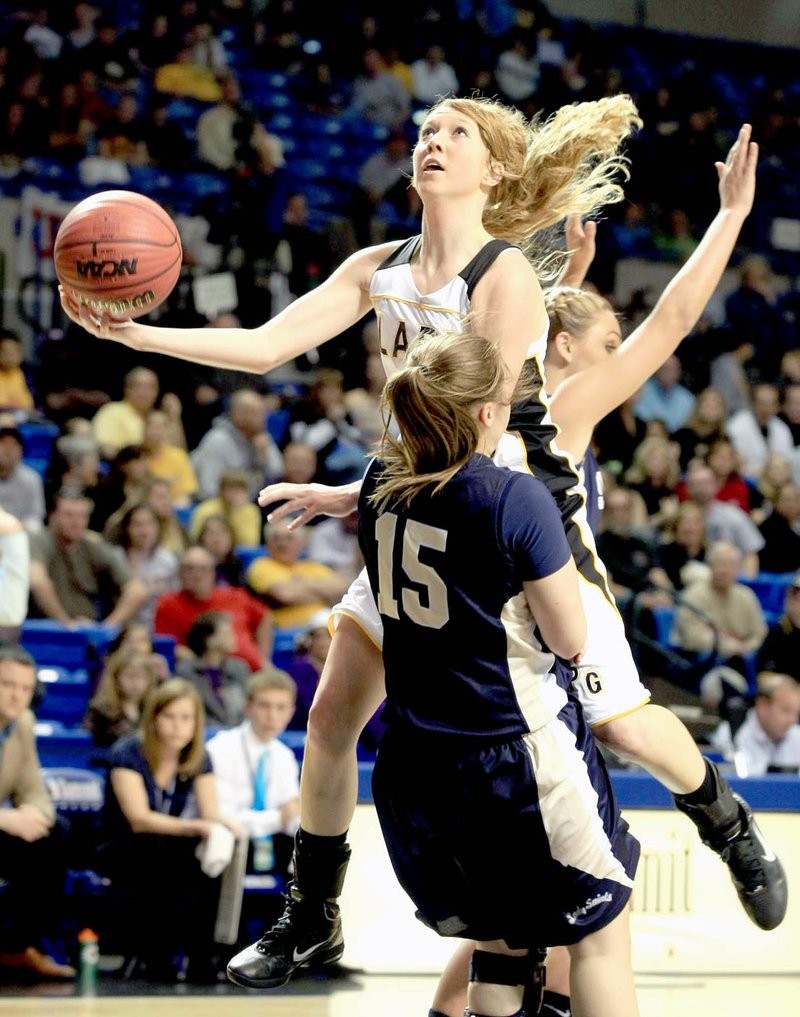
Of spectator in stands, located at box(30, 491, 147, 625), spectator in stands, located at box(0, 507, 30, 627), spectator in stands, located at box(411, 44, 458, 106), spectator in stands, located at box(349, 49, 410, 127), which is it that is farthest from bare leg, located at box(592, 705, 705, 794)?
spectator in stands, located at box(411, 44, 458, 106)

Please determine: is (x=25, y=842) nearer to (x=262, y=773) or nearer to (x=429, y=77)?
(x=262, y=773)

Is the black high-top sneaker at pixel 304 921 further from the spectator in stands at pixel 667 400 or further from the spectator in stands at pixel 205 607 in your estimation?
the spectator in stands at pixel 667 400

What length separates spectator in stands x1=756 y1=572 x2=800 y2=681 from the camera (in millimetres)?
8766

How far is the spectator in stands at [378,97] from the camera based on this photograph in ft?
47.3

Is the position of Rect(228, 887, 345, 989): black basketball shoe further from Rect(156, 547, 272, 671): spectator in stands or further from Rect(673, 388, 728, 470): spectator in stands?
Rect(673, 388, 728, 470): spectator in stands

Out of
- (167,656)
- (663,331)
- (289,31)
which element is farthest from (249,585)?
(289,31)

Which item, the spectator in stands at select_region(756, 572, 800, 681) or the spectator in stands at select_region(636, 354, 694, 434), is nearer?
the spectator in stands at select_region(756, 572, 800, 681)

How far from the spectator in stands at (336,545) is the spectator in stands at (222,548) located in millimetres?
635

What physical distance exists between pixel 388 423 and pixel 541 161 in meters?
0.84

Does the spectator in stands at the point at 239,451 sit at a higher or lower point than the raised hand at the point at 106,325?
higher

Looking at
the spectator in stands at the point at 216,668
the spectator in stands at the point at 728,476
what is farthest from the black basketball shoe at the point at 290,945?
the spectator in stands at the point at 728,476

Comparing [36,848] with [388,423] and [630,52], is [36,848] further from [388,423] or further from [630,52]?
[630,52]

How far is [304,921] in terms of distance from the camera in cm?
346

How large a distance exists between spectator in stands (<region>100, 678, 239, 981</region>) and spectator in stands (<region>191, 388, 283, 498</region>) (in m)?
3.46
